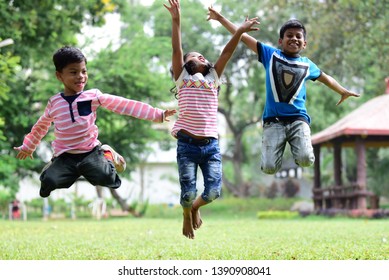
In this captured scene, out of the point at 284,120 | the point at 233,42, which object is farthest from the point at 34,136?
the point at 284,120

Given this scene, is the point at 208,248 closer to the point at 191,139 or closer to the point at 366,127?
the point at 191,139

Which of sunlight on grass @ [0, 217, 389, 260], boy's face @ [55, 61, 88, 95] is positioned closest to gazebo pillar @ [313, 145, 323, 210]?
sunlight on grass @ [0, 217, 389, 260]

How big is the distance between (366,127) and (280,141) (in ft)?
50.8

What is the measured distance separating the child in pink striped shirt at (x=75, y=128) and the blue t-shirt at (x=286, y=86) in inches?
66.2

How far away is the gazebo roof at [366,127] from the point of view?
898 inches

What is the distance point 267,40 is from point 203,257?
1090 inches

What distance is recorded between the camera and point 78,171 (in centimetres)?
739

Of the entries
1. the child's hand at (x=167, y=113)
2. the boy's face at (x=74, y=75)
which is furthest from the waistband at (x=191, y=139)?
the boy's face at (x=74, y=75)

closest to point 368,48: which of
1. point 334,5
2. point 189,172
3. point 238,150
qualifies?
point 334,5

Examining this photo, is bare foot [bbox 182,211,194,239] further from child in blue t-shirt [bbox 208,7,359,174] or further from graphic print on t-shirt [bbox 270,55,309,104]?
graphic print on t-shirt [bbox 270,55,309,104]

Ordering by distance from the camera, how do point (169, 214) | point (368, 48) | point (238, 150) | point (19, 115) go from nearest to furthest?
point (19, 115) → point (368, 48) → point (169, 214) → point (238, 150)

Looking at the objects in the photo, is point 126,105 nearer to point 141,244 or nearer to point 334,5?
point 141,244

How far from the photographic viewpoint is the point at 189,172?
7.71m

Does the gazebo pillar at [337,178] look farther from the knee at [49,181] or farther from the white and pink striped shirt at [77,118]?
the knee at [49,181]
